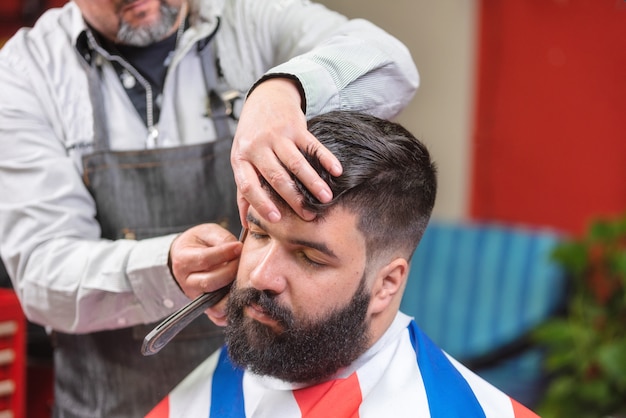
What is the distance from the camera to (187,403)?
1.73 m

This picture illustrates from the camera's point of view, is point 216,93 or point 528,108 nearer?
point 216,93

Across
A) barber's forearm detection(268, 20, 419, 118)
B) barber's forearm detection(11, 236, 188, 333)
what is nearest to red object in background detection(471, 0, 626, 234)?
barber's forearm detection(268, 20, 419, 118)

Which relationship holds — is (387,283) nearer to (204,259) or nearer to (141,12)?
(204,259)

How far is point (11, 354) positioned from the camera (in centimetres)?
174

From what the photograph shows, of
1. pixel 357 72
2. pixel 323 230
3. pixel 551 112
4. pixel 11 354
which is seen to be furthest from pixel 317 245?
pixel 551 112

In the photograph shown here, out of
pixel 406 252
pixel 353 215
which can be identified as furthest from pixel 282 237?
pixel 406 252

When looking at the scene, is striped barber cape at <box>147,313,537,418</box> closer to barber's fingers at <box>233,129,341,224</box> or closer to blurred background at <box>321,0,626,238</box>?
barber's fingers at <box>233,129,341,224</box>

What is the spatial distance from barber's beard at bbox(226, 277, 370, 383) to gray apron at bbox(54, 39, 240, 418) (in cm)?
31

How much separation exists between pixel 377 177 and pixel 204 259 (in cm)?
34

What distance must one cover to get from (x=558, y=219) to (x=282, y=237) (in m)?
3.06

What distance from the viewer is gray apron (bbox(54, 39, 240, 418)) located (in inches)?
66.7

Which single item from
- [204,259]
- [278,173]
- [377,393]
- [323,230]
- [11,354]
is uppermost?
[278,173]

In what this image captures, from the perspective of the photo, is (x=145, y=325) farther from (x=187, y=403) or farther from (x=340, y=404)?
(x=340, y=404)

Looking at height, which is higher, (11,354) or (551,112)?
(11,354)
